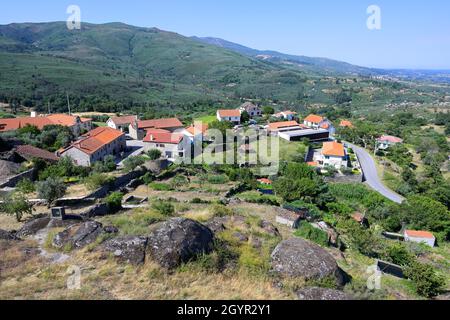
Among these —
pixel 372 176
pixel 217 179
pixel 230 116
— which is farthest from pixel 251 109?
pixel 217 179

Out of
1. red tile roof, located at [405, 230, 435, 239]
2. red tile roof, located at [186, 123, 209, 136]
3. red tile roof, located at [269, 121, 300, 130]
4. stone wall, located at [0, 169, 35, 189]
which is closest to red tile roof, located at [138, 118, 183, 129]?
red tile roof, located at [186, 123, 209, 136]

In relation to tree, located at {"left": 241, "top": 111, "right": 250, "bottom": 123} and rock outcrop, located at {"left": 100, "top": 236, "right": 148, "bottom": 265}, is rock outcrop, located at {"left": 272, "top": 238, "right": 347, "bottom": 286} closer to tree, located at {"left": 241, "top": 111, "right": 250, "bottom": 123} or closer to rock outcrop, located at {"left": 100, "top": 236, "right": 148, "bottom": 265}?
rock outcrop, located at {"left": 100, "top": 236, "right": 148, "bottom": 265}

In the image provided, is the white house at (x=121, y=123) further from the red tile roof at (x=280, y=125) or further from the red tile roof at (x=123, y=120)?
the red tile roof at (x=280, y=125)

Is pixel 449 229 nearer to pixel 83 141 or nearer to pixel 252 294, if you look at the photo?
pixel 252 294

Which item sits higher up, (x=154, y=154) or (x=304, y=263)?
(x=304, y=263)

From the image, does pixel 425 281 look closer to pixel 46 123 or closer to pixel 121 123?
pixel 121 123
